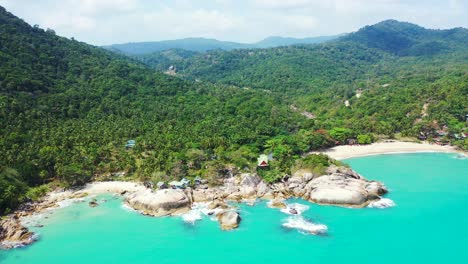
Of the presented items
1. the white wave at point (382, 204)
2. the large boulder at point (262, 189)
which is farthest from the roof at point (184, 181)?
the white wave at point (382, 204)

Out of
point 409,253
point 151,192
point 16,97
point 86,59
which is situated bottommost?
point 409,253

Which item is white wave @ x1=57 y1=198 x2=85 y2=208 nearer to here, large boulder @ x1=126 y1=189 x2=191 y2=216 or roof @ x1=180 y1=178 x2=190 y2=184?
large boulder @ x1=126 y1=189 x2=191 y2=216

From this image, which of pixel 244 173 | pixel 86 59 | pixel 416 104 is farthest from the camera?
pixel 86 59

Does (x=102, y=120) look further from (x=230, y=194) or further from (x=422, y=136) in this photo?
(x=422, y=136)

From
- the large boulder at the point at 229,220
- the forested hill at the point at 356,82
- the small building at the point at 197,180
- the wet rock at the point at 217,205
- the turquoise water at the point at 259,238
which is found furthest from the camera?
the forested hill at the point at 356,82

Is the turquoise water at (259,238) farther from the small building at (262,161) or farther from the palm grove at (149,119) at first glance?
the small building at (262,161)

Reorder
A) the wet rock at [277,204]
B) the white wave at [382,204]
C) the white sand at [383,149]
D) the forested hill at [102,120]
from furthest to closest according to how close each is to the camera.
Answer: the white sand at [383,149]
the forested hill at [102,120]
the white wave at [382,204]
the wet rock at [277,204]

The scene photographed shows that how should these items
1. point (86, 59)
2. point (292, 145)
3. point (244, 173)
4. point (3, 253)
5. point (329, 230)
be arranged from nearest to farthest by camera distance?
point (3, 253) < point (329, 230) < point (244, 173) < point (292, 145) < point (86, 59)

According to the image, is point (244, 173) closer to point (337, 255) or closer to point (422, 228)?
point (337, 255)

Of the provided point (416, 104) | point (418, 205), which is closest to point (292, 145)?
point (418, 205)
